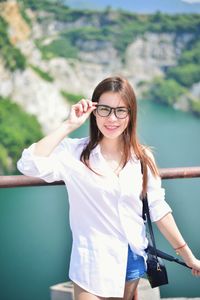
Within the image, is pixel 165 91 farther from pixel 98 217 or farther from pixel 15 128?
pixel 98 217

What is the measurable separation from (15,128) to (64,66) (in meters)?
2.69

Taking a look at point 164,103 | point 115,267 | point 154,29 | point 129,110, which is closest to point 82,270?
point 115,267

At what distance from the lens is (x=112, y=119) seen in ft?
3.49

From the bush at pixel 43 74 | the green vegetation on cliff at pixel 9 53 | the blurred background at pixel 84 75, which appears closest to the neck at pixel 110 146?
the blurred background at pixel 84 75

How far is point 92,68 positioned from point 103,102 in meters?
16.5

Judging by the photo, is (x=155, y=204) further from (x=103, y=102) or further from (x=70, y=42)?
(x=70, y=42)

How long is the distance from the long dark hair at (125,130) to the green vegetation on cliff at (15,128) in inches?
566

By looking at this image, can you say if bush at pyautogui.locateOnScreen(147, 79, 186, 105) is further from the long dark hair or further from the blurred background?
the long dark hair

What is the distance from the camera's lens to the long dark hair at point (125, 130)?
1.06 metres

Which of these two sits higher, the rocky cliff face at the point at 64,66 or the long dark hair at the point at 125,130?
the rocky cliff face at the point at 64,66

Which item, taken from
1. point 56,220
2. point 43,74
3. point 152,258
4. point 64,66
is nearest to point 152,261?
point 152,258

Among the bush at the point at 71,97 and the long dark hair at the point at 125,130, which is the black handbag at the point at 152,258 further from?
the bush at the point at 71,97

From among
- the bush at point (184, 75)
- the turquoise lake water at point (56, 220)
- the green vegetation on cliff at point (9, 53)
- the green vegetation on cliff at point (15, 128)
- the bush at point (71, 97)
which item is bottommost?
the turquoise lake water at point (56, 220)

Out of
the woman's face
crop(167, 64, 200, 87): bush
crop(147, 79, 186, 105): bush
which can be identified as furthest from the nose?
crop(167, 64, 200, 87): bush
